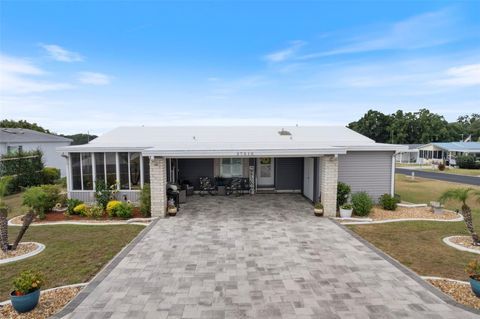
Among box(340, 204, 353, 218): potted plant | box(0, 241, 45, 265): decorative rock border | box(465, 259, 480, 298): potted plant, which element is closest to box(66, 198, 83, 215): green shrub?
box(0, 241, 45, 265): decorative rock border

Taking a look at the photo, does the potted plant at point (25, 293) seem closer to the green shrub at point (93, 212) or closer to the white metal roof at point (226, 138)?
the green shrub at point (93, 212)

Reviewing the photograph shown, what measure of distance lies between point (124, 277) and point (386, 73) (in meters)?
19.4

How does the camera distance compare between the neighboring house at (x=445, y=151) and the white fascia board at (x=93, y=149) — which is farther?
the neighboring house at (x=445, y=151)

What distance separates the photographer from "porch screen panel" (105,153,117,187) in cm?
1360

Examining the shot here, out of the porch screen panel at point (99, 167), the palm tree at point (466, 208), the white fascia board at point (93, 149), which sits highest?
the white fascia board at point (93, 149)

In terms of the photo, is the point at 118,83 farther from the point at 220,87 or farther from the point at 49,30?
the point at 220,87

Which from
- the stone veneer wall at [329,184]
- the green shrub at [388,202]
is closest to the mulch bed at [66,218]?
the stone veneer wall at [329,184]

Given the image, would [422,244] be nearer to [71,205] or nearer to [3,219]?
[3,219]

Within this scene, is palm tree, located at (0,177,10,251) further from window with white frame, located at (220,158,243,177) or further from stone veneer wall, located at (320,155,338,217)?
stone veneer wall, located at (320,155,338,217)

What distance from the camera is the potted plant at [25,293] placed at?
503 cm

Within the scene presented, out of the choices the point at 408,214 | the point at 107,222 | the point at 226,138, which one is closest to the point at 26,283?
→ the point at 107,222

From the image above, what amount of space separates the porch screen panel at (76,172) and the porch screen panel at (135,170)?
2.50 meters

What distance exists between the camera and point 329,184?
1194cm

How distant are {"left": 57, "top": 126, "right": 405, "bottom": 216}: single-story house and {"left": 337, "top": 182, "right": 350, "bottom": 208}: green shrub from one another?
2.62ft
